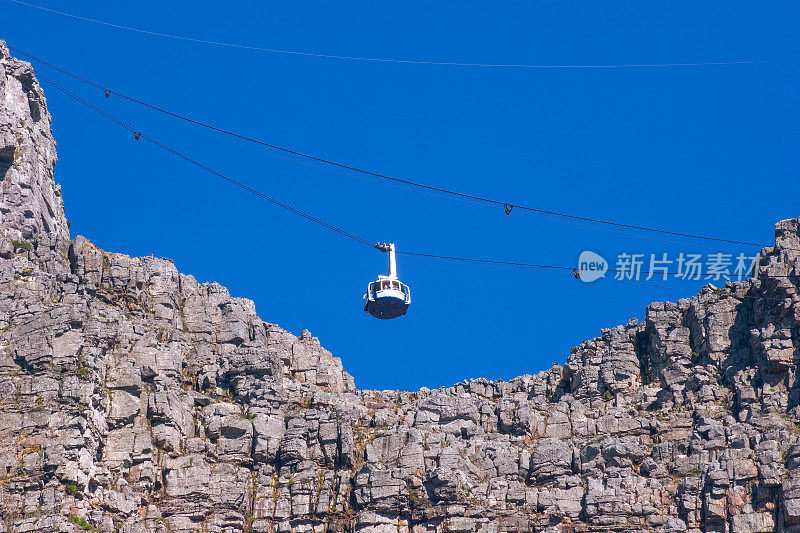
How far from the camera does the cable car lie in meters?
96.2

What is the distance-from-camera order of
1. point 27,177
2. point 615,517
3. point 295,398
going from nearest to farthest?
point 615,517 < point 295,398 < point 27,177

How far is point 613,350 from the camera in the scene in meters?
104

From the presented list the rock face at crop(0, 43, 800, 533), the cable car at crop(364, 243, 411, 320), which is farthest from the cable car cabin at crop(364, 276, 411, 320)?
the rock face at crop(0, 43, 800, 533)

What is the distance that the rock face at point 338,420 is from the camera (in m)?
93.0

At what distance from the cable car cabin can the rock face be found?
22.7 feet

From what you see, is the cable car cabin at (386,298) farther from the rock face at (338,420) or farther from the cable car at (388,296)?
the rock face at (338,420)

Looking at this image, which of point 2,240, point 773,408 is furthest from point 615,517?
point 2,240

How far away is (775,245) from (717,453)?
1506 centimetres

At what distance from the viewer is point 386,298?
96125 mm

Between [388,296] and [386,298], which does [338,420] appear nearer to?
[386,298]

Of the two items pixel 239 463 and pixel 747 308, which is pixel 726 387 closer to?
pixel 747 308

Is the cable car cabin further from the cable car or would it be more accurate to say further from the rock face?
the rock face

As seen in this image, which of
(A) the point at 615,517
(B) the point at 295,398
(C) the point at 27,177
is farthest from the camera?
(C) the point at 27,177

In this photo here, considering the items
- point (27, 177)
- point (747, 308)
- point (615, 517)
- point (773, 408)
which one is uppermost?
point (27, 177)
